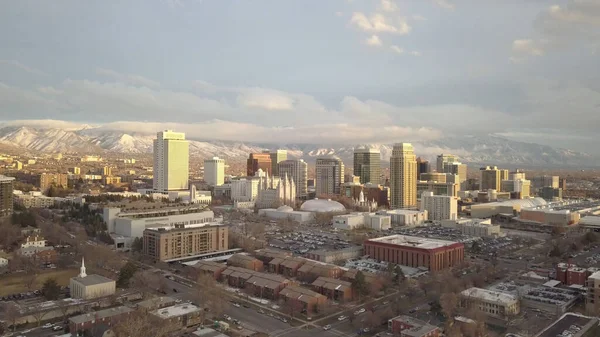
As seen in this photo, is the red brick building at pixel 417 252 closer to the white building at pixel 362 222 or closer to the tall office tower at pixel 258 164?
the white building at pixel 362 222

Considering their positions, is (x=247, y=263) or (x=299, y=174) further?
(x=299, y=174)

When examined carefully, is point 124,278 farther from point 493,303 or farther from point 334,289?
point 493,303

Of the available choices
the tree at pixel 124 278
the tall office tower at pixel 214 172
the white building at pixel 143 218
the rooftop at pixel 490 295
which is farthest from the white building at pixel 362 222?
the tall office tower at pixel 214 172

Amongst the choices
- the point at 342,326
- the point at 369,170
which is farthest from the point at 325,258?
the point at 369,170

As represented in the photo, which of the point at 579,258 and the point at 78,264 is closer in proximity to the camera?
the point at 78,264

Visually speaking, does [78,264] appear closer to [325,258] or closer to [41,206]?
[325,258]

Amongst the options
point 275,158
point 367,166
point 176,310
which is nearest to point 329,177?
point 367,166
